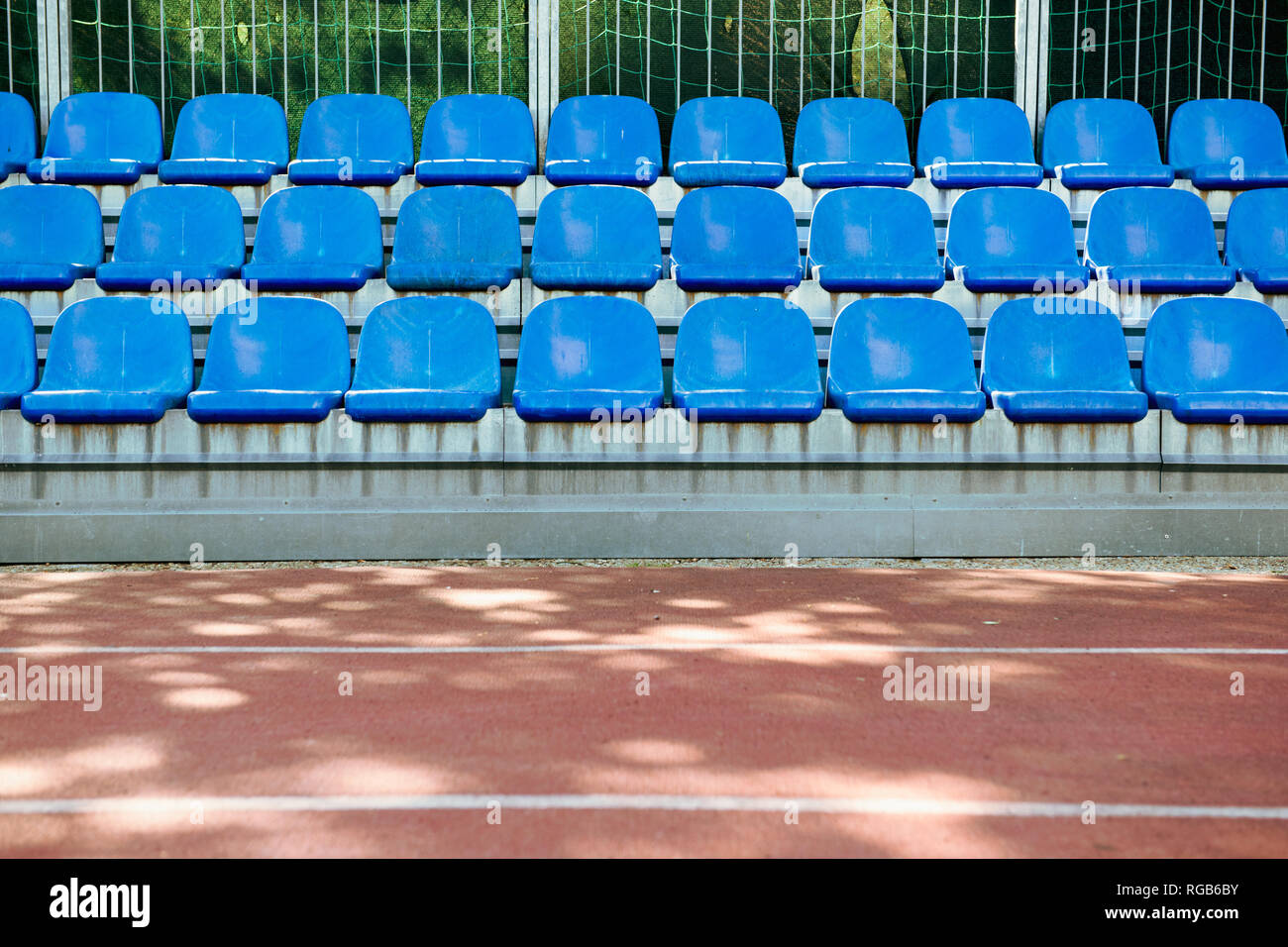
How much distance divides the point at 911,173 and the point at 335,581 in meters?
3.64

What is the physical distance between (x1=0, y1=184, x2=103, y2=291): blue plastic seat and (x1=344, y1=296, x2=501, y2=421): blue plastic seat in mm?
1535

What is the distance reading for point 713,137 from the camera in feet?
18.9

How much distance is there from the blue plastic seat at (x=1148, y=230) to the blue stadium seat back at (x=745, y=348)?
1.54 metres

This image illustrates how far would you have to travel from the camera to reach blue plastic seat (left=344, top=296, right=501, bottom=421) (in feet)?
13.9

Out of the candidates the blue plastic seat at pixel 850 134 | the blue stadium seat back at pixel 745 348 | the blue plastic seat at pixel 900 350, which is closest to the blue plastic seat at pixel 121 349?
the blue stadium seat back at pixel 745 348

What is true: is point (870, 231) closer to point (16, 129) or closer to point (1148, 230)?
point (1148, 230)

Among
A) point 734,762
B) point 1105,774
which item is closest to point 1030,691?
point 1105,774

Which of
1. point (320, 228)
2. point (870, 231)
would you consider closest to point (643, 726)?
point (870, 231)

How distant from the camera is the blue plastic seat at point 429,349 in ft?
13.9

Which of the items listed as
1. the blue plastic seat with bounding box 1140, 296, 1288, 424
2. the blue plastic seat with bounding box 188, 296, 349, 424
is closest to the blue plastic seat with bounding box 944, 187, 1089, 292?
the blue plastic seat with bounding box 1140, 296, 1288, 424

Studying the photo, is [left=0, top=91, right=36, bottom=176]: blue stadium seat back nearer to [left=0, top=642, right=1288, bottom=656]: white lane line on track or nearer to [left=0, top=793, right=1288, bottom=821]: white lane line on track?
[left=0, top=642, right=1288, bottom=656]: white lane line on track

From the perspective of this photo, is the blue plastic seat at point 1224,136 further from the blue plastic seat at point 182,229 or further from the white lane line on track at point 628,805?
the white lane line on track at point 628,805

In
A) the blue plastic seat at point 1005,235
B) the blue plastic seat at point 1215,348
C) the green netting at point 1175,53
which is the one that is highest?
the green netting at point 1175,53

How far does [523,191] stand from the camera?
5332 mm
